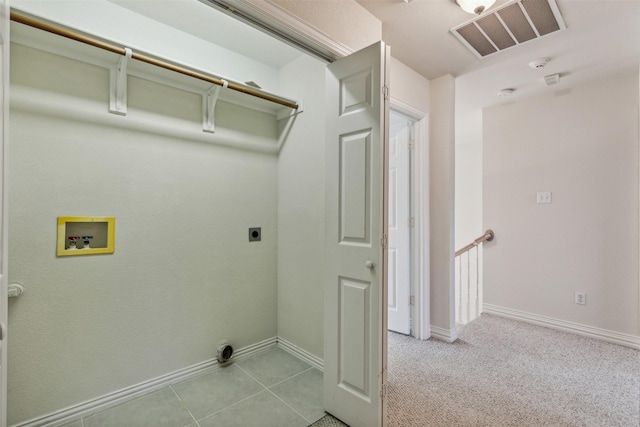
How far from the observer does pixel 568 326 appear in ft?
10.1

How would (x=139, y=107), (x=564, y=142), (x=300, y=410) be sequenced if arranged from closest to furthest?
(x=300, y=410) → (x=139, y=107) → (x=564, y=142)

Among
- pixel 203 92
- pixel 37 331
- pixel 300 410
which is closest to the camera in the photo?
pixel 37 331

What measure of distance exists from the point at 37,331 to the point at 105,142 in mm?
1120

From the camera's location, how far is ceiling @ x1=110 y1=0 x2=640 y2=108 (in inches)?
74.2

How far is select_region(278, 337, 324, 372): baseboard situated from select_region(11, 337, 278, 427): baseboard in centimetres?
22

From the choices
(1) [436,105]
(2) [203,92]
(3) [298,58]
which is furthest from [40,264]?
(1) [436,105]

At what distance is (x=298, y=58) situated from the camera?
247cm

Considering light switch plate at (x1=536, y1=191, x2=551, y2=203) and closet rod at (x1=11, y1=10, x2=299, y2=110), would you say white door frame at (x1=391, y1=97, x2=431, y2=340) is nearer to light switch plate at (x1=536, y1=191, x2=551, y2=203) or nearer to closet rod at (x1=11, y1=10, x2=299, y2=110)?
closet rod at (x1=11, y1=10, x2=299, y2=110)

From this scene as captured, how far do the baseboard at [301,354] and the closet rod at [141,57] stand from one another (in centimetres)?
198

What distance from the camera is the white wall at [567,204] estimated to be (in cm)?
279

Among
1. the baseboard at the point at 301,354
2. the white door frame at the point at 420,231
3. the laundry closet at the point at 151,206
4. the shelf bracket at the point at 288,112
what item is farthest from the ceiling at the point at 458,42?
the baseboard at the point at 301,354

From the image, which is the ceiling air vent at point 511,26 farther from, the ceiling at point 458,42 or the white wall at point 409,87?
the white wall at point 409,87

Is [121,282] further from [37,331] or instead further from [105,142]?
[105,142]

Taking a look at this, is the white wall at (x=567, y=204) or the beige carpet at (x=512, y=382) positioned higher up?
the white wall at (x=567, y=204)
